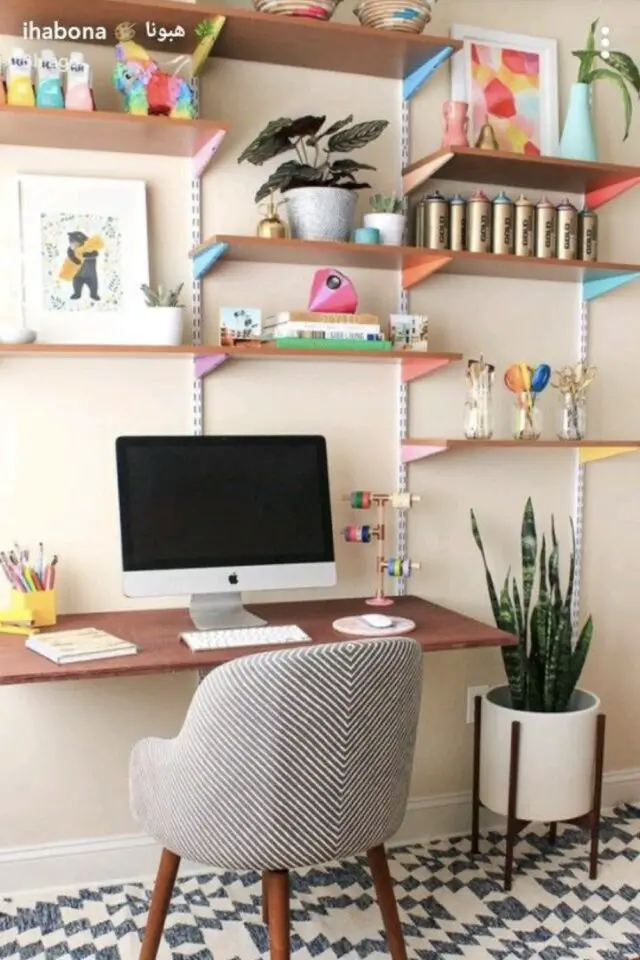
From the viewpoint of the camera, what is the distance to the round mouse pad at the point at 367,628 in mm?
2290

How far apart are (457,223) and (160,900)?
1820mm

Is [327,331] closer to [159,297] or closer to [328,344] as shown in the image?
[328,344]

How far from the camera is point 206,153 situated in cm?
243

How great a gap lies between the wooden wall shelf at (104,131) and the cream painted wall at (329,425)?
5cm

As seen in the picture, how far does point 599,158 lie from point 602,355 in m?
0.59

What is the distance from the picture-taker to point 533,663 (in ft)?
8.83

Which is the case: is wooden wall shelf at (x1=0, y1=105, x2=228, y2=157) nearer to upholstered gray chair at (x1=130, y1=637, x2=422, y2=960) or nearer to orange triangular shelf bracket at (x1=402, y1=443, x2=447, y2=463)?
orange triangular shelf bracket at (x1=402, y1=443, x2=447, y2=463)

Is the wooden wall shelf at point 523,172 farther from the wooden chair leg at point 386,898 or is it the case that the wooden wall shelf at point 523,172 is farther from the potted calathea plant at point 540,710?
the wooden chair leg at point 386,898

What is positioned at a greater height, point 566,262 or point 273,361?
point 566,262

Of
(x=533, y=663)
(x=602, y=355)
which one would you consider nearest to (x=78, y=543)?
(x=533, y=663)

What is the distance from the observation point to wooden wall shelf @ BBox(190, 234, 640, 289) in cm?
241

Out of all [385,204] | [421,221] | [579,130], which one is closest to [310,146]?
[385,204]

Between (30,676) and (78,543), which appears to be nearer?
(30,676)

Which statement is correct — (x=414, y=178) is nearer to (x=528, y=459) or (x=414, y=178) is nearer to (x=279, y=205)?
(x=279, y=205)
